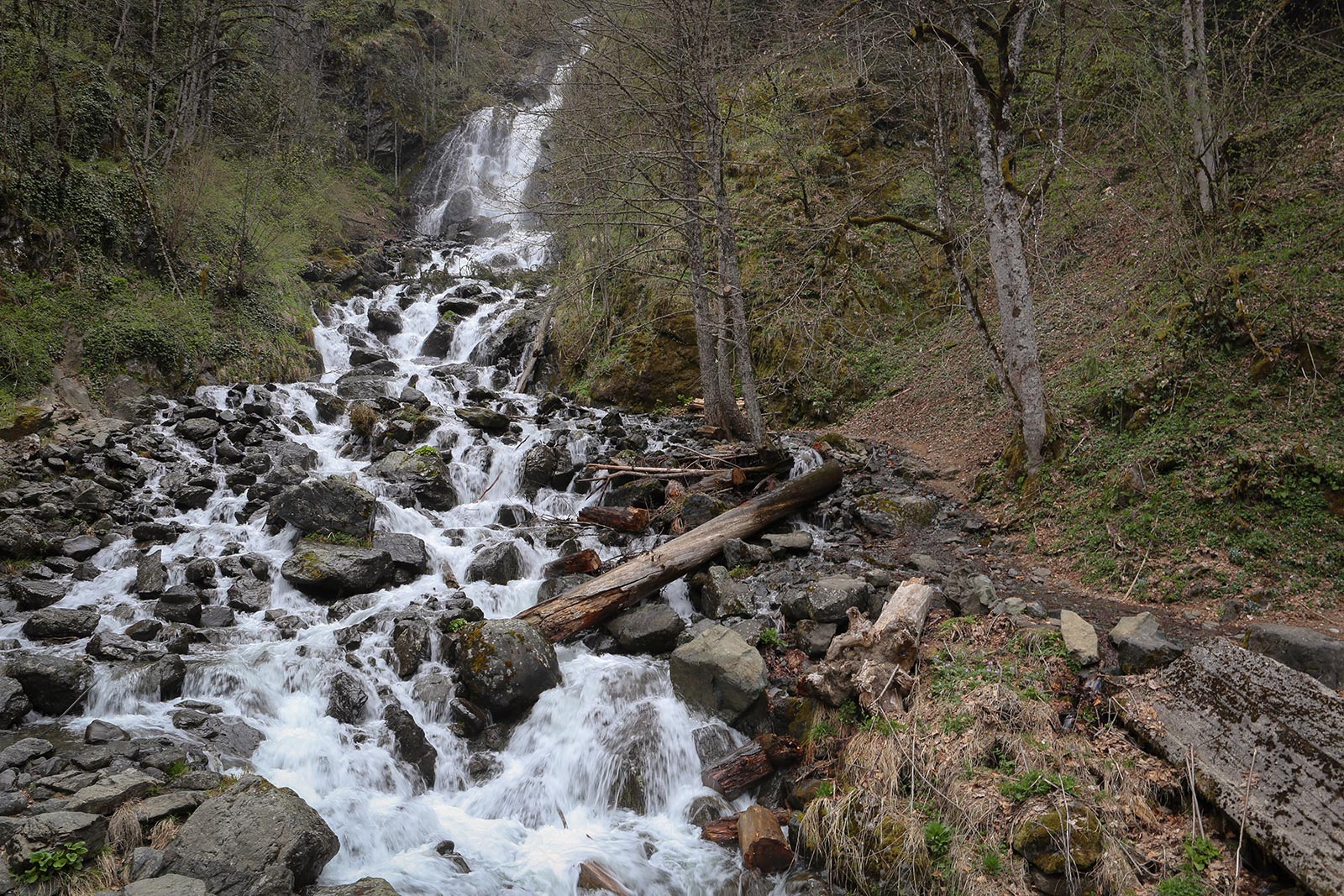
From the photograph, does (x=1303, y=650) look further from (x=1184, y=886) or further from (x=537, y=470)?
(x=537, y=470)

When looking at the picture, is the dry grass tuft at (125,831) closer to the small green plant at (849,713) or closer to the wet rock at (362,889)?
the wet rock at (362,889)

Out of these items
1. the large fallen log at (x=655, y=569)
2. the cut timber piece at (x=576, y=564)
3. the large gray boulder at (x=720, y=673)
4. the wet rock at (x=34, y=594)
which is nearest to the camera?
the large gray boulder at (x=720, y=673)

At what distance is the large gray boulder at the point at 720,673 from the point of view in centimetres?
587

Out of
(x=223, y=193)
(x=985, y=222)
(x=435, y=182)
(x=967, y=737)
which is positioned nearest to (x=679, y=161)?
(x=985, y=222)

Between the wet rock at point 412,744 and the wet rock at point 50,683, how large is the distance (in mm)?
2749

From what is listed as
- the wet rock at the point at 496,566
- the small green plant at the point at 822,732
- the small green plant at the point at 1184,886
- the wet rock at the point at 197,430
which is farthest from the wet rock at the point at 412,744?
the wet rock at the point at 197,430

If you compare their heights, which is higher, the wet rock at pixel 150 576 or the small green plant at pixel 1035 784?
the small green plant at pixel 1035 784

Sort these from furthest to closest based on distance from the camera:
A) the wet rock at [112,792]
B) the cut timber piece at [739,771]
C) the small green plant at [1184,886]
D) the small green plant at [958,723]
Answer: the cut timber piece at [739,771] → the small green plant at [958,723] → the wet rock at [112,792] → the small green plant at [1184,886]

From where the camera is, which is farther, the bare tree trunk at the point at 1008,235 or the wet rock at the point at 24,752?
the bare tree trunk at the point at 1008,235

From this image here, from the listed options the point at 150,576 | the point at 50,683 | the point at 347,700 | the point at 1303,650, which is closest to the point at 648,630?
the point at 347,700

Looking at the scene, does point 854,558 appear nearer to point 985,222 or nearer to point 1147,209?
point 985,222

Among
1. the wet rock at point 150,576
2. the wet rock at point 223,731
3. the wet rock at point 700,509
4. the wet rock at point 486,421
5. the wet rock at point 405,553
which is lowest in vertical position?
the wet rock at point 223,731

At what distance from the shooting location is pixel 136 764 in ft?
16.5

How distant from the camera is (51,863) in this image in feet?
12.9
